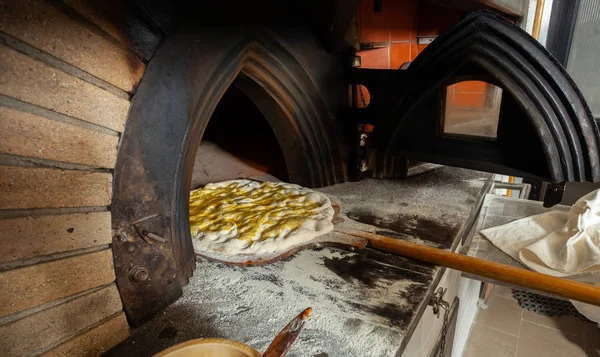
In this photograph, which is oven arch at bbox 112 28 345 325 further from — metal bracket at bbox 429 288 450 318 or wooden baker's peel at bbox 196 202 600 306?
metal bracket at bbox 429 288 450 318

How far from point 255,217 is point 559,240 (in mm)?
1825

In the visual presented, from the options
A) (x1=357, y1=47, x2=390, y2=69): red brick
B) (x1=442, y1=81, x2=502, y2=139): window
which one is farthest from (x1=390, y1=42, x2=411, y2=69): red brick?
(x1=442, y1=81, x2=502, y2=139): window

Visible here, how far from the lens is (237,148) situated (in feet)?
12.1

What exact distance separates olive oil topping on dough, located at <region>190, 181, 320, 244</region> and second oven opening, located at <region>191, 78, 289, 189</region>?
38cm

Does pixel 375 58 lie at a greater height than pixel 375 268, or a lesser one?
greater

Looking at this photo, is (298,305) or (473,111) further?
(473,111)

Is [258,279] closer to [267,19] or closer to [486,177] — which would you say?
[267,19]

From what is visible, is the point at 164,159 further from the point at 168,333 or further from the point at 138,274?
the point at 168,333

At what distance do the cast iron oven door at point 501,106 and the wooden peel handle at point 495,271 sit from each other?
80 cm

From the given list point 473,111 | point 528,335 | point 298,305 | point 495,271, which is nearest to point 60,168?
point 298,305

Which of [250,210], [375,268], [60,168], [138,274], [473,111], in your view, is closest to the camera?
[60,168]

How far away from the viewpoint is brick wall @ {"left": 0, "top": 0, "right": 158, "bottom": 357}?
0.96m

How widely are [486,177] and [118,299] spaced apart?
2849 millimetres

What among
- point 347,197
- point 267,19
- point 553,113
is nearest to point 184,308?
point 347,197
